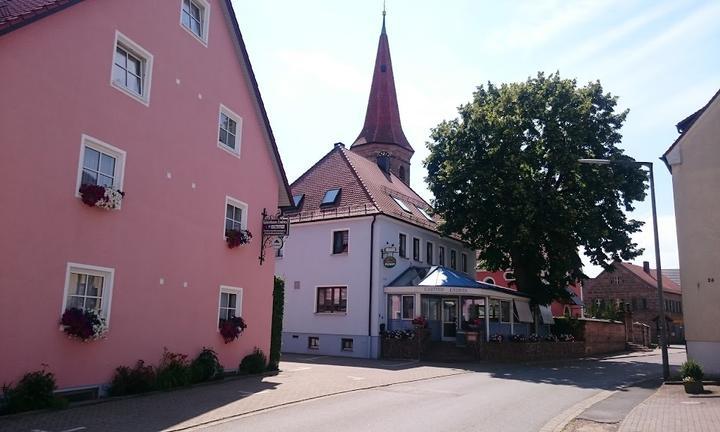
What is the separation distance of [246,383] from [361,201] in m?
14.7

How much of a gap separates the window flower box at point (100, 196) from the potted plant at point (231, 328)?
207 inches

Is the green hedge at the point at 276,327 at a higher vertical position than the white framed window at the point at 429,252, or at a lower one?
lower

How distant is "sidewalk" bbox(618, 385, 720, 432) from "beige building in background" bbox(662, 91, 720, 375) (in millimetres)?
2591

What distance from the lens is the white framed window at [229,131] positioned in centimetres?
1742

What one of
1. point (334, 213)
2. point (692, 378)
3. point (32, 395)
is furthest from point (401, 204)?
point (32, 395)

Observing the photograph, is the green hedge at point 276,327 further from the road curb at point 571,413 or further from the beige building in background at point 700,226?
Result: the beige building in background at point 700,226

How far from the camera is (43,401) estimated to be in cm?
1042

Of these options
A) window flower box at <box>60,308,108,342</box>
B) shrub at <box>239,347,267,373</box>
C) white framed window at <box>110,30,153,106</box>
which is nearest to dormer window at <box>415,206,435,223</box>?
shrub at <box>239,347,267,373</box>

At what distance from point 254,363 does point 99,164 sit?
790 cm

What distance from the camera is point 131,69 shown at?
14.0 m

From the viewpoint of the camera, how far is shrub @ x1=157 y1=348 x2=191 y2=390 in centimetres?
1362

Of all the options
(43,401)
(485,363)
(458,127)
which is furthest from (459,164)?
(43,401)

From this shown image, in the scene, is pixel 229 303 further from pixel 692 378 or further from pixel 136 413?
pixel 692 378

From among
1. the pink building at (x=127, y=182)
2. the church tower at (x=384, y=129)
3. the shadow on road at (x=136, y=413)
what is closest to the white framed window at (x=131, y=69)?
the pink building at (x=127, y=182)
